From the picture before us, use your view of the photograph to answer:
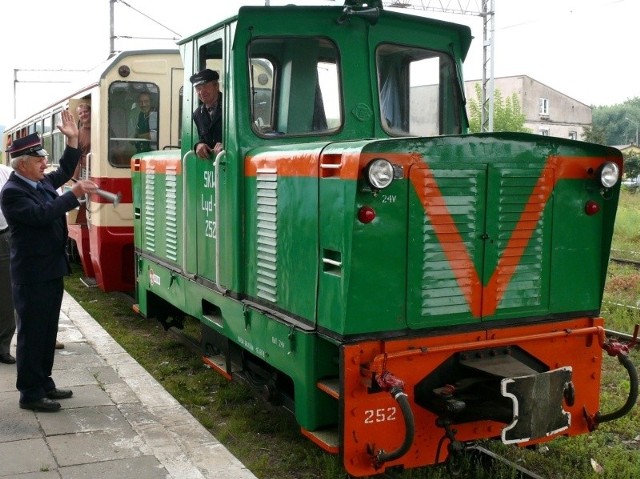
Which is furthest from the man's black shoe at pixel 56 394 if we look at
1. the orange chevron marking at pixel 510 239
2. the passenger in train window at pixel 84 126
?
the passenger in train window at pixel 84 126

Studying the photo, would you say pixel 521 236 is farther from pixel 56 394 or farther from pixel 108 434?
pixel 56 394

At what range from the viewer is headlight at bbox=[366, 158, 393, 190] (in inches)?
156

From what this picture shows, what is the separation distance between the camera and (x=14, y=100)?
36.9 meters

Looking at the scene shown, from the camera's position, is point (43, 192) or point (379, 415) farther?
point (43, 192)

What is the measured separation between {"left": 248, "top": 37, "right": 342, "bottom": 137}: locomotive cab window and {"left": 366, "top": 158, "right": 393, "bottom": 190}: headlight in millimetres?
1318

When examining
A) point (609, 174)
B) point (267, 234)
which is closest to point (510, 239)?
point (609, 174)

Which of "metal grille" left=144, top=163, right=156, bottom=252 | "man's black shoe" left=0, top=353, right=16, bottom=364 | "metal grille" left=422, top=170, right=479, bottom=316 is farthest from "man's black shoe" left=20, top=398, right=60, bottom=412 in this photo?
"metal grille" left=422, top=170, right=479, bottom=316

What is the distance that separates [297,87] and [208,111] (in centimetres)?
79

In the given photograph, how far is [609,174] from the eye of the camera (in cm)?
467

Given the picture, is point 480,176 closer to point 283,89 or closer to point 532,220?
point 532,220

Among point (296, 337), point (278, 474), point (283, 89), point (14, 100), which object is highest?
point (14, 100)

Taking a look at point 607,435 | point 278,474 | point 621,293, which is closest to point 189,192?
point 278,474

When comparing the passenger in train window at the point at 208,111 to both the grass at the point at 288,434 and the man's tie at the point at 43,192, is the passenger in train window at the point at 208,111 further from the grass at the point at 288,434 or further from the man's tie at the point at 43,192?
the grass at the point at 288,434

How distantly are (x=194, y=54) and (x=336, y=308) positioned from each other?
2.76m
